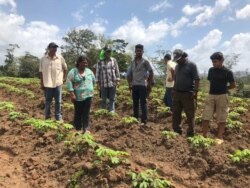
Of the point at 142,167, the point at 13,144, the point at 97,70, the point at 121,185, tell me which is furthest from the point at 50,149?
the point at 97,70

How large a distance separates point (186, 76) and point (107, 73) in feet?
8.09

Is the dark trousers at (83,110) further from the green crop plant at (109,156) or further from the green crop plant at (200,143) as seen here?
the green crop plant at (109,156)

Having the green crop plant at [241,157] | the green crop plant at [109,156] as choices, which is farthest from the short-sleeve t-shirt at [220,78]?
the green crop plant at [109,156]

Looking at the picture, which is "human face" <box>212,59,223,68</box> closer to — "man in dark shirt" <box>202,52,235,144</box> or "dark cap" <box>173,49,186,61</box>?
"man in dark shirt" <box>202,52,235,144</box>

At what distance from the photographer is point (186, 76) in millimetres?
8602

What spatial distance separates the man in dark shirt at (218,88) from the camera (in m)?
8.40

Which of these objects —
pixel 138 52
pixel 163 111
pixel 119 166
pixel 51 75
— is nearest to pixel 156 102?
pixel 163 111

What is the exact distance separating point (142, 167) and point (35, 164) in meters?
1.67

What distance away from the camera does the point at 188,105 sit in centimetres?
870

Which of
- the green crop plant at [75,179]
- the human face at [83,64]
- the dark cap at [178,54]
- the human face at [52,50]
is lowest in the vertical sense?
the green crop plant at [75,179]

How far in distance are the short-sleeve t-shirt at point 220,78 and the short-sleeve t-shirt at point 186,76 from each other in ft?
1.00

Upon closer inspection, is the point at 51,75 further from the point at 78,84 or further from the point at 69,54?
the point at 69,54

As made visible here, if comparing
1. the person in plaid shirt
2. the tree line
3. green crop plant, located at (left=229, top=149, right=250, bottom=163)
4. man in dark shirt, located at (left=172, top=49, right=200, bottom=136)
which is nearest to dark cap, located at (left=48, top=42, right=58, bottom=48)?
the person in plaid shirt

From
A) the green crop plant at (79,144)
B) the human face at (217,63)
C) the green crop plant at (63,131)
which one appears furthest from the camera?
the human face at (217,63)
